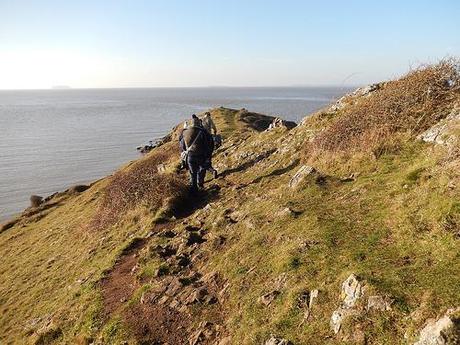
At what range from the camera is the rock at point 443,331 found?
6367 mm

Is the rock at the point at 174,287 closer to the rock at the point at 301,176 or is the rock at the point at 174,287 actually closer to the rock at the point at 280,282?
the rock at the point at 280,282

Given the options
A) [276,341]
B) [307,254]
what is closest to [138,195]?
[307,254]

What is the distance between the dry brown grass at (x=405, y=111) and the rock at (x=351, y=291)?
8.28m

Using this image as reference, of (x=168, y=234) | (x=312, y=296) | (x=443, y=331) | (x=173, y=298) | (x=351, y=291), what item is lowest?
(x=168, y=234)

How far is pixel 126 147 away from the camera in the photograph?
79.6m

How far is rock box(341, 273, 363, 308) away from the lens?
8.31 m

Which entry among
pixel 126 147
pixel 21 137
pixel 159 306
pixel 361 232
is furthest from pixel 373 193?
pixel 21 137

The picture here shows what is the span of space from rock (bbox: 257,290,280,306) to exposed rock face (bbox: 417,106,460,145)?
7.57m

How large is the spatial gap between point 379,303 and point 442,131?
8588mm

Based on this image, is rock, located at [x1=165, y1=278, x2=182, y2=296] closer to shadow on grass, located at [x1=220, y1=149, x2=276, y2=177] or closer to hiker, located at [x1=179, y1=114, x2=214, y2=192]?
hiker, located at [x1=179, y1=114, x2=214, y2=192]

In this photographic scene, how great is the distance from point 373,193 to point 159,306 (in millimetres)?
7221

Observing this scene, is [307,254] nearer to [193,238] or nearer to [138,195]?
[193,238]

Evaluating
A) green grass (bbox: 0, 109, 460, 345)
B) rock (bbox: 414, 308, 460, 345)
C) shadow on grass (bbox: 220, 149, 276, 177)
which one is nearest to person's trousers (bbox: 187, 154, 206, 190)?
green grass (bbox: 0, 109, 460, 345)

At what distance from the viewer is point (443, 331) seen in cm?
646
